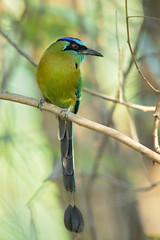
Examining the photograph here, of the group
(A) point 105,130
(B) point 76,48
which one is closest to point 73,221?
(A) point 105,130

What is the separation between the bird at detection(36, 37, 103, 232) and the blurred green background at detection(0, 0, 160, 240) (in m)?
0.56

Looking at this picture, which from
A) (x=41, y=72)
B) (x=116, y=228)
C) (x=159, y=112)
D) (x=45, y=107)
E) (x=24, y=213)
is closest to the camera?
(x=159, y=112)

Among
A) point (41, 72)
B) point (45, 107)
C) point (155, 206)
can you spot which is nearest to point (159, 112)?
point (45, 107)

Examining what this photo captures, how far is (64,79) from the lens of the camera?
312 centimetres

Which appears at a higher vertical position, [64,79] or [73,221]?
[64,79]

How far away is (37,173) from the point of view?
4.30m

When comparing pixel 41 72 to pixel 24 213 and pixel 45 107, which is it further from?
pixel 24 213

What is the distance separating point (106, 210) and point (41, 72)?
6.20 ft

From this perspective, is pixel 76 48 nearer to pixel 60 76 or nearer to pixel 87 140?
pixel 60 76

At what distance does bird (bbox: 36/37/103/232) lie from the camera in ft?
10.1

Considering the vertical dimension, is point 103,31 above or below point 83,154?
above

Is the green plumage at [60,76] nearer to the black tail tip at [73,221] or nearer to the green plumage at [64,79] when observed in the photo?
the green plumage at [64,79]

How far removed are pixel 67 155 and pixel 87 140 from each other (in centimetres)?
183

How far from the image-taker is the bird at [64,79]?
307 centimetres
